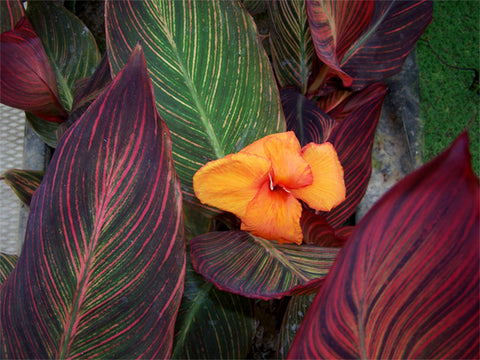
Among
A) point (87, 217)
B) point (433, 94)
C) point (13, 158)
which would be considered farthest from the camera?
point (433, 94)

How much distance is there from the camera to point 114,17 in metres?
0.55

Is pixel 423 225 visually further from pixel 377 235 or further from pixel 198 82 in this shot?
pixel 198 82

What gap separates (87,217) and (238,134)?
266mm

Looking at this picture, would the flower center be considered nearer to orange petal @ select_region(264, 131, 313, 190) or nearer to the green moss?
orange petal @ select_region(264, 131, 313, 190)

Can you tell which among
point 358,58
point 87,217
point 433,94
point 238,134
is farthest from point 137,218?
point 433,94

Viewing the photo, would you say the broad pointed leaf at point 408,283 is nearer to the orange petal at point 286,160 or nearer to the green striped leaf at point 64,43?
the orange petal at point 286,160

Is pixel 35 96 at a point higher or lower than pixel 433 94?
higher

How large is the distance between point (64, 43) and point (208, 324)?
63cm

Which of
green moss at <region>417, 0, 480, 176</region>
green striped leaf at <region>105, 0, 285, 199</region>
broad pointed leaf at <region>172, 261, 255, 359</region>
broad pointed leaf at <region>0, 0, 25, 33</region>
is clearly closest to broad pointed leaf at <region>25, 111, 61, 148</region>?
broad pointed leaf at <region>0, 0, 25, 33</region>

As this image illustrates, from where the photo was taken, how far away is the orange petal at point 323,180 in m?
0.47

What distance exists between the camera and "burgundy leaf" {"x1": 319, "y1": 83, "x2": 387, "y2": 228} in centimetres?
60

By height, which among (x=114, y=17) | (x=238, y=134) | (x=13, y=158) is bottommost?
(x=13, y=158)

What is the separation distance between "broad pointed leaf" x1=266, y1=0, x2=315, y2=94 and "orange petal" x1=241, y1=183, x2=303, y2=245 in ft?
1.23

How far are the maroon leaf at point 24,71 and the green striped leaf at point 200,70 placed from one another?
193mm
